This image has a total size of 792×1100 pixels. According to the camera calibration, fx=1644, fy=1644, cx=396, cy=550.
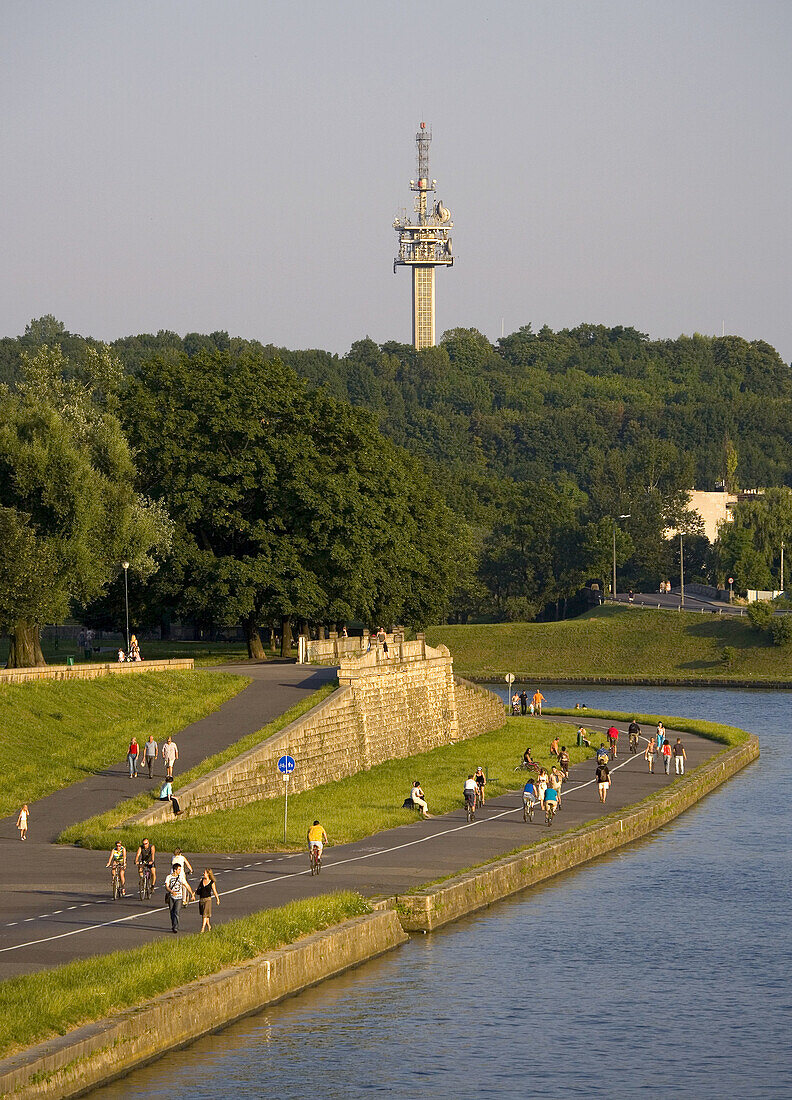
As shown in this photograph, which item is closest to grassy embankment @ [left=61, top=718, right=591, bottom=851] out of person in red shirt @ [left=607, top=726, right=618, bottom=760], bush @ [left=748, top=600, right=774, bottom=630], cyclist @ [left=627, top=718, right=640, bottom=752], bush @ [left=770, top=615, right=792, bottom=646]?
person in red shirt @ [left=607, top=726, right=618, bottom=760]

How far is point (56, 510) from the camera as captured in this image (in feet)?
217

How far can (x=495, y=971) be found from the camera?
34281 mm

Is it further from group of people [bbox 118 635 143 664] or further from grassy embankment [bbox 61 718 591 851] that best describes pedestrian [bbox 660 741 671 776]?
group of people [bbox 118 635 143 664]

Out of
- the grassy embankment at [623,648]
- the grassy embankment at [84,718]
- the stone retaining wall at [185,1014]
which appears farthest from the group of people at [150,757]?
the grassy embankment at [623,648]

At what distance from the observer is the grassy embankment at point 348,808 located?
139 ft

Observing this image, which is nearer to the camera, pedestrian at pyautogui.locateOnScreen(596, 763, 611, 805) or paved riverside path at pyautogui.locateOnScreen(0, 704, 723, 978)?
paved riverside path at pyautogui.locateOnScreen(0, 704, 723, 978)

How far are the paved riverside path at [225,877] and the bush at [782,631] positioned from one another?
70672mm

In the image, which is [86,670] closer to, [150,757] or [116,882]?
[150,757]

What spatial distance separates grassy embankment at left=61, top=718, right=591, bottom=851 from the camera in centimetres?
4234

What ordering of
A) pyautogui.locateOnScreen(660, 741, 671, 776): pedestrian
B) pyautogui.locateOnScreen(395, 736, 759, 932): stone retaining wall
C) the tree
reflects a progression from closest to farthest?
pyautogui.locateOnScreen(395, 736, 759, 932): stone retaining wall
the tree
pyautogui.locateOnScreen(660, 741, 671, 776): pedestrian

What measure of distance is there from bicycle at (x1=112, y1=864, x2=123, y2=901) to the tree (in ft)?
93.3

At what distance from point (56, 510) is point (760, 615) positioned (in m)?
70.3

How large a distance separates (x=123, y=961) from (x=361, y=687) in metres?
32.7

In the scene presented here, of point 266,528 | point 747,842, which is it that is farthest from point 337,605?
point 747,842
